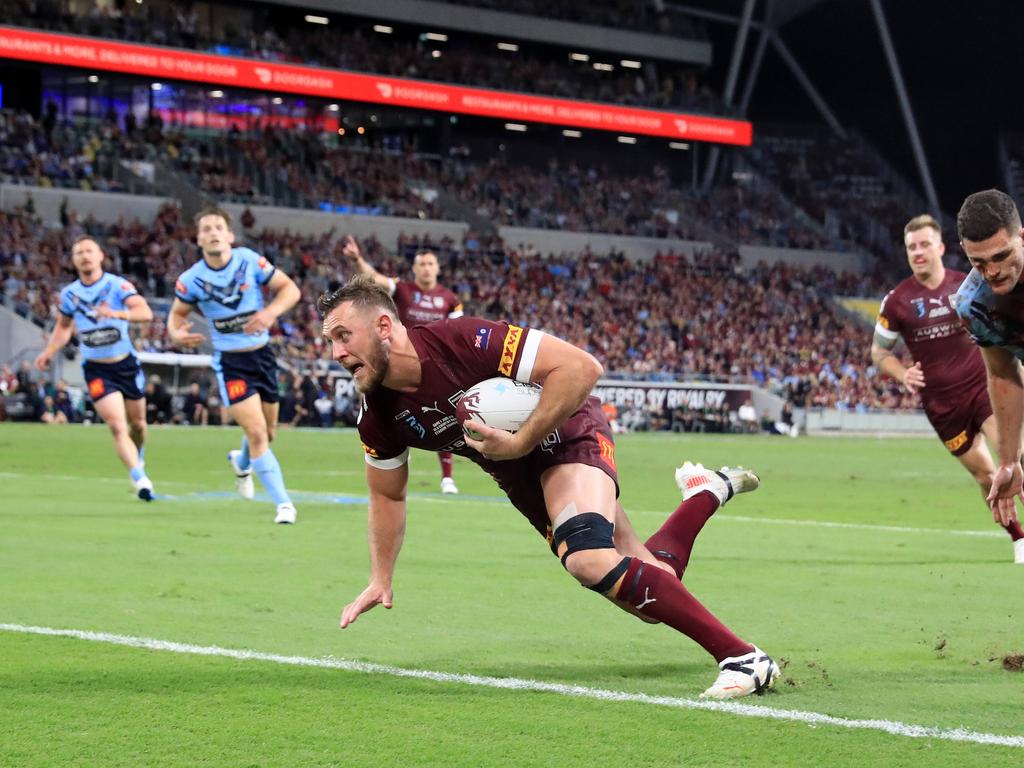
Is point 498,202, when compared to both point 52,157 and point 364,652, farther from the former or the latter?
point 364,652

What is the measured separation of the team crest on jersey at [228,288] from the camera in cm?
1320

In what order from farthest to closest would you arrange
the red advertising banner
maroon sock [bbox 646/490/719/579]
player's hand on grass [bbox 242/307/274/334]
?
the red advertising banner, player's hand on grass [bbox 242/307/274/334], maroon sock [bbox 646/490/719/579]

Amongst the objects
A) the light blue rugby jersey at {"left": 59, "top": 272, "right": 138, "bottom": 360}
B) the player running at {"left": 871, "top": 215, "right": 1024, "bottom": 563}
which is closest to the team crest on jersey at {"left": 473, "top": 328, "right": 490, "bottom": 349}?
the player running at {"left": 871, "top": 215, "right": 1024, "bottom": 563}

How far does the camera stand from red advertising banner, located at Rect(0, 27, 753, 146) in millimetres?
49562

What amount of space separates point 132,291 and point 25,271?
27.6 m

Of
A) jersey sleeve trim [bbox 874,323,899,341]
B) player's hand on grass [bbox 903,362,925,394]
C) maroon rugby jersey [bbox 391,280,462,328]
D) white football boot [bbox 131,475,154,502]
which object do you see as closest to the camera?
player's hand on grass [bbox 903,362,925,394]

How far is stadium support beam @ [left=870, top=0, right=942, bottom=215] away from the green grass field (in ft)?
190

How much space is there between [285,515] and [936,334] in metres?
5.82

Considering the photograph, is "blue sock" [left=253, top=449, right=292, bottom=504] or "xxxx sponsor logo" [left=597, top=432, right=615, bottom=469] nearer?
"xxxx sponsor logo" [left=597, top=432, right=615, bottom=469]

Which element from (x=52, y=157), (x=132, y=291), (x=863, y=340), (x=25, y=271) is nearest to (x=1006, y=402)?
(x=132, y=291)

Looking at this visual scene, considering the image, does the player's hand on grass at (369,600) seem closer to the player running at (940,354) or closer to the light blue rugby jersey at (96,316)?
the player running at (940,354)

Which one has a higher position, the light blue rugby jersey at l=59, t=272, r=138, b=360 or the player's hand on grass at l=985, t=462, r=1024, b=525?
the player's hand on grass at l=985, t=462, r=1024, b=525

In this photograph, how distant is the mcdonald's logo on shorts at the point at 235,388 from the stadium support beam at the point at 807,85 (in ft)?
214

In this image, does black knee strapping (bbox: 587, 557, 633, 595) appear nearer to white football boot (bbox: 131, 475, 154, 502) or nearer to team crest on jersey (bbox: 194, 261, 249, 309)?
team crest on jersey (bbox: 194, 261, 249, 309)
